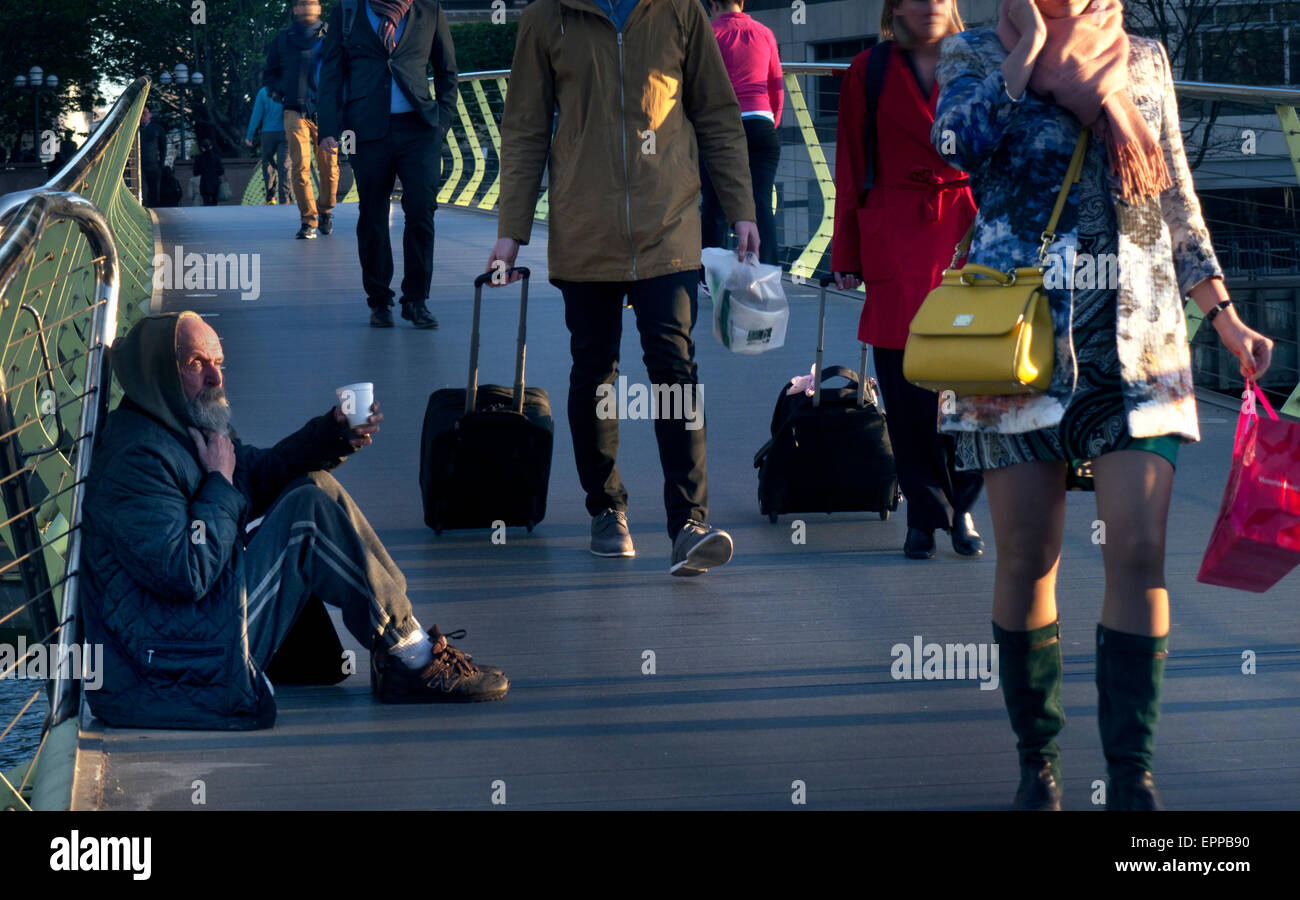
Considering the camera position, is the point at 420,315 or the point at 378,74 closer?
the point at 378,74

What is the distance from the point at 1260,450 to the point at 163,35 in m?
57.4

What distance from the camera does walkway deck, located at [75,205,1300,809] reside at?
12.4 feet

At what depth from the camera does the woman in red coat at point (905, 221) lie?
5.42m

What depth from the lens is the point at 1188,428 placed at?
11.0 ft

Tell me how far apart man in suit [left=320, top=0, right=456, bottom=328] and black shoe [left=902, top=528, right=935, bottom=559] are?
16.0 ft

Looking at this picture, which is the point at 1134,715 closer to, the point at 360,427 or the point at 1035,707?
the point at 1035,707

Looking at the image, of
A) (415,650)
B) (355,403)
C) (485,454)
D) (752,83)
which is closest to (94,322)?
(355,403)

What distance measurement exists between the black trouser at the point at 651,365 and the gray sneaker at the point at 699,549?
8 cm

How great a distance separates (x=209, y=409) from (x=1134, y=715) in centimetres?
226

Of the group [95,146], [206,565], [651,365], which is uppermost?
[95,146]

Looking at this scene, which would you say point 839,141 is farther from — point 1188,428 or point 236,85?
point 236,85

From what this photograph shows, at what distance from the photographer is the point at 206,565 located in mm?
4094
